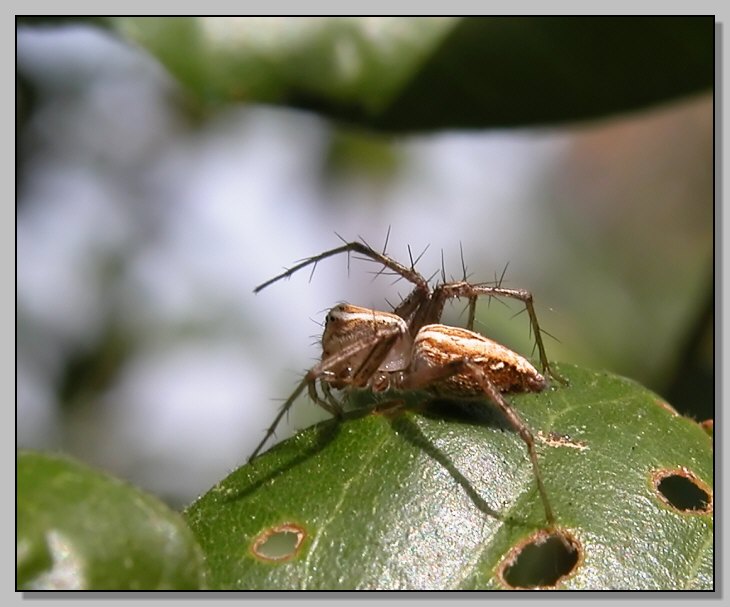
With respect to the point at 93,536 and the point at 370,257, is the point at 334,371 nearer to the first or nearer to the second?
the point at 370,257

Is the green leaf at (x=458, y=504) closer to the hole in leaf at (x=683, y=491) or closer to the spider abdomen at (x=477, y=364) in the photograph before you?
the hole in leaf at (x=683, y=491)

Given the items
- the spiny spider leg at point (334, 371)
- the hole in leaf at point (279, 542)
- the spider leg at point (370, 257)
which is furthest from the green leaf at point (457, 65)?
the hole in leaf at point (279, 542)

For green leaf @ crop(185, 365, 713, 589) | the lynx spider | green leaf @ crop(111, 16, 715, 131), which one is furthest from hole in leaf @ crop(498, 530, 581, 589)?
green leaf @ crop(111, 16, 715, 131)

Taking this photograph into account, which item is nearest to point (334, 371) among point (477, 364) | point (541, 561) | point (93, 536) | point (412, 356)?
point (412, 356)

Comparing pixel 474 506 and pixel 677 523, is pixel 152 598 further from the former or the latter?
pixel 677 523

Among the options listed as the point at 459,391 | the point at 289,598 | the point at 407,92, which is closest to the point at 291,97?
the point at 407,92

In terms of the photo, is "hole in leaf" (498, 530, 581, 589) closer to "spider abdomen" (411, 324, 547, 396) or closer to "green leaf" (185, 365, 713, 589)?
"green leaf" (185, 365, 713, 589)

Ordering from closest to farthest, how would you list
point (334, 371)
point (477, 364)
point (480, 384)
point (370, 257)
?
1. point (480, 384)
2. point (477, 364)
3. point (334, 371)
4. point (370, 257)
